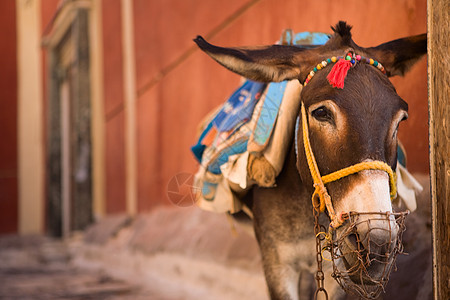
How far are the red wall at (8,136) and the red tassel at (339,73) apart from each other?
13747mm

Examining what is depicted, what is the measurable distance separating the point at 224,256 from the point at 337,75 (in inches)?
124

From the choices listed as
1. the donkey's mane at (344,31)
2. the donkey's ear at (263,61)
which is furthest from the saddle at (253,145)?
the donkey's mane at (344,31)

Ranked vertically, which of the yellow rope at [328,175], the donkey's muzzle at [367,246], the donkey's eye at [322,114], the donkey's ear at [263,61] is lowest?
the donkey's muzzle at [367,246]

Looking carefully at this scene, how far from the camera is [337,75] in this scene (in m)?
2.20

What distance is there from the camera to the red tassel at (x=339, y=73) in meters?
2.18

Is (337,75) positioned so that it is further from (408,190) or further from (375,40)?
(375,40)

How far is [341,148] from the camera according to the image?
85.4 inches

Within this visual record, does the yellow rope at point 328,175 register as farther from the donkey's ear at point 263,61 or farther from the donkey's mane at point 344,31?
the donkey's mane at point 344,31

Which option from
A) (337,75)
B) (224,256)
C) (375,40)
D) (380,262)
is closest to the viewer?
(380,262)

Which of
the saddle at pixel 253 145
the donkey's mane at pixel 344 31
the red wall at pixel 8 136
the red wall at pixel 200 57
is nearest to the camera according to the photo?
the donkey's mane at pixel 344 31

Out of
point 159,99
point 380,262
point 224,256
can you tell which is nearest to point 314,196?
point 380,262

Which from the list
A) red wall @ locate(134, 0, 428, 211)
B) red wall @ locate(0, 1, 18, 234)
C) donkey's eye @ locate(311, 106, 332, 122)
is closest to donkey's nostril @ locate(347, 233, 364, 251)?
donkey's eye @ locate(311, 106, 332, 122)

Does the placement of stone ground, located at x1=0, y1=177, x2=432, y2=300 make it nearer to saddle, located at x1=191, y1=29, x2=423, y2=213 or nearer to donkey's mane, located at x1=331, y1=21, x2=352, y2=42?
saddle, located at x1=191, y1=29, x2=423, y2=213

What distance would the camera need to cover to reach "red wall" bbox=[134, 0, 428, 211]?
3.45 metres
